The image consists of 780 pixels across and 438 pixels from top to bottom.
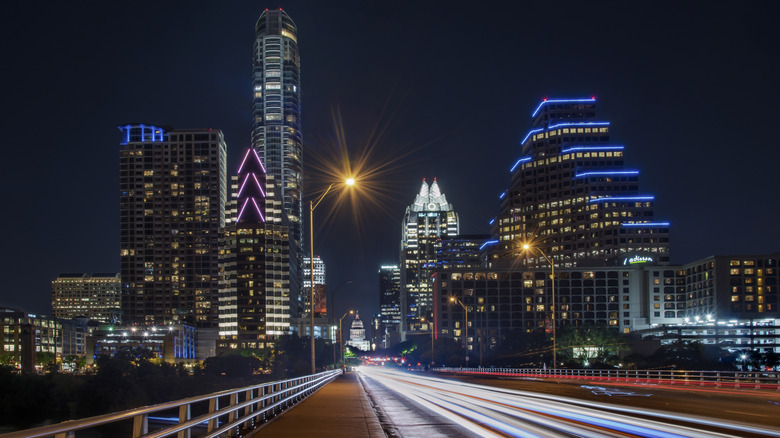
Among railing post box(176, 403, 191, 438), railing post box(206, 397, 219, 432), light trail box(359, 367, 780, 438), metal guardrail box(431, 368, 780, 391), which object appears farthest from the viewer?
metal guardrail box(431, 368, 780, 391)

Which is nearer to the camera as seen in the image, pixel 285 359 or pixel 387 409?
pixel 387 409

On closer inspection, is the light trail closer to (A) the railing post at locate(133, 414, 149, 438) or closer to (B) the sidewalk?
(B) the sidewalk

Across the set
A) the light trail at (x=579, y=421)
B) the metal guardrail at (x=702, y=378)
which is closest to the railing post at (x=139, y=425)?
the light trail at (x=579, y=421)

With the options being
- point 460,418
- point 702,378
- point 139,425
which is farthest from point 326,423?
point 702,378

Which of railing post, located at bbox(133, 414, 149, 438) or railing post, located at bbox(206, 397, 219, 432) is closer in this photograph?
railing post, located at bbox(133, 414, 149, 438)

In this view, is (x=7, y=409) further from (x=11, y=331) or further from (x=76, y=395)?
(x=11, y=331)

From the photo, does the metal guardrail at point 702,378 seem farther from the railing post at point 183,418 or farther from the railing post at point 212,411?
the railing post at point 183,418

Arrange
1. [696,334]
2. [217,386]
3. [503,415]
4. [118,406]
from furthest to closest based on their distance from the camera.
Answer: [696,334]
[217,386]
[118,406]
[503,415]

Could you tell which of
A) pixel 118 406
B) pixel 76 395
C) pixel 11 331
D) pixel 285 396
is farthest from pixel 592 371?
pixel 11 331

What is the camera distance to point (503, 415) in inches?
854

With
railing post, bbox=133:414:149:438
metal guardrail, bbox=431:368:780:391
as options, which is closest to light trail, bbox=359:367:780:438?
railing post, bbox=133:414:149:438

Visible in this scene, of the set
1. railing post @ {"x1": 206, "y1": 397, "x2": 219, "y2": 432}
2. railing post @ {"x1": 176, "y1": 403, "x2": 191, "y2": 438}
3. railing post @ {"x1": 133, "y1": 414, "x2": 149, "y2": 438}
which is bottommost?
railing post @ {"x1": 206, "y1": 397, "x2": 219, "y2": 432}

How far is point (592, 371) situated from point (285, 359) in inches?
5336

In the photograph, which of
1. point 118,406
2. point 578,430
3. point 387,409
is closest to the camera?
point 578,430
